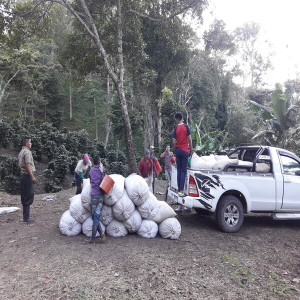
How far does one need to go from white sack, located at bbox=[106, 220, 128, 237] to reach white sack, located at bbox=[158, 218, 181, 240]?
732mm

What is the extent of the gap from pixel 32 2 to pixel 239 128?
20624 mm

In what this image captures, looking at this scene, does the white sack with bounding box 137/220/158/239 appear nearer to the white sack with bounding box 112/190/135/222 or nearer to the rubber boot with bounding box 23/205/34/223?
the white sack with bounding box 112/190/135/222

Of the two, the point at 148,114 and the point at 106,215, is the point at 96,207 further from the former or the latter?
the point at 148,114

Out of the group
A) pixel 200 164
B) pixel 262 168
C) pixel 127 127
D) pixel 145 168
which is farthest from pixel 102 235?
pixel 127 127

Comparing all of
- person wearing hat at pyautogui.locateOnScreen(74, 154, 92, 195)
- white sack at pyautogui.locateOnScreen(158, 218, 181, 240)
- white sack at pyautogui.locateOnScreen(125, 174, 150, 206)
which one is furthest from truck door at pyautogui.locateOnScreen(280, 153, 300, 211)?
person wearing hat at pyautogui.locateOnScreen(74, 154, 92, 195)

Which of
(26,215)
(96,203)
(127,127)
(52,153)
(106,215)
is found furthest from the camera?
(52,153)

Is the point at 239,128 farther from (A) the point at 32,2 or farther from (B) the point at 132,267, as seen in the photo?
(B) the point at 132,267

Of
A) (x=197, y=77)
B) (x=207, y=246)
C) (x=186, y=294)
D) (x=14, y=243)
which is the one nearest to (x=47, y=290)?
(x=186, y=294)

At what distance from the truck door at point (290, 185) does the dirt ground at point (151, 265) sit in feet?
2.11

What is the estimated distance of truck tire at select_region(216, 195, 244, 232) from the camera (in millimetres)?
6273

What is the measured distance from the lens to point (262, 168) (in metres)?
6.92

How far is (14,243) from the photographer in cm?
555

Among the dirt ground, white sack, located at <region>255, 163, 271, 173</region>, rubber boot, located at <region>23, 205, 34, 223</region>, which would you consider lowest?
the dirt ground

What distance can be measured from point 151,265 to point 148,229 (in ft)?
3.88
